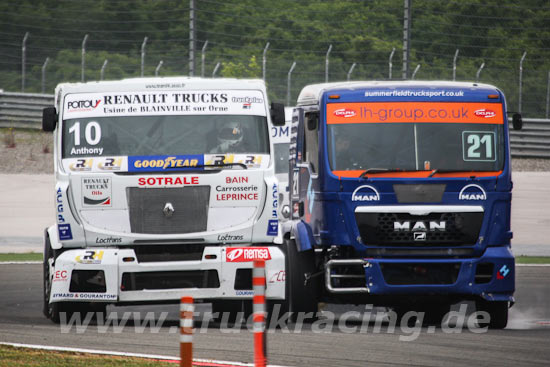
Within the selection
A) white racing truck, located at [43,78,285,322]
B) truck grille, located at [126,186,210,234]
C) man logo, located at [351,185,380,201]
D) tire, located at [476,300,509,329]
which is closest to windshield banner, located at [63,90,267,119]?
white racing truck, located at [43,78,285,322]

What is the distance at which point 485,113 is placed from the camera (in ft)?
42.3

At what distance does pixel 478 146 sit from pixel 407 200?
109cm

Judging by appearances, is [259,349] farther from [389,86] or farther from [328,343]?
[389,86]

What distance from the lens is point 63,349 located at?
979 cm

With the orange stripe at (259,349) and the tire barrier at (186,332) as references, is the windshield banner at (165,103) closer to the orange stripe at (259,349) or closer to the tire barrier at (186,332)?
the orange stripe at (259,349)

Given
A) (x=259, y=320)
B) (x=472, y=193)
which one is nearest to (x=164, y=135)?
(x=472, y=193)

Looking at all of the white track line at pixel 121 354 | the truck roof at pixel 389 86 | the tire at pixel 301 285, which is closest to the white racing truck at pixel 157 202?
the tire at pixel 301 285

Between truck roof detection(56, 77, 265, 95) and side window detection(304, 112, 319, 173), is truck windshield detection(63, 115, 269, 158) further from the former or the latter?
side window detection(304, 112, 319, 173)

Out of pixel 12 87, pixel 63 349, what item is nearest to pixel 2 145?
pixel 12 87

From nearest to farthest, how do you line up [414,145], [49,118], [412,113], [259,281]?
1. [259,281]
2. [49,118]
3. [414,145]
4. [412,113]

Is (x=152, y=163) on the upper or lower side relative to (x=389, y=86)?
lower

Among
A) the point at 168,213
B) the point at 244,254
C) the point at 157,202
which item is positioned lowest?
the point at 244,254

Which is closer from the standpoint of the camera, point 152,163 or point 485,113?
point 152,163

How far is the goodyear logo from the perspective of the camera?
480 inches
